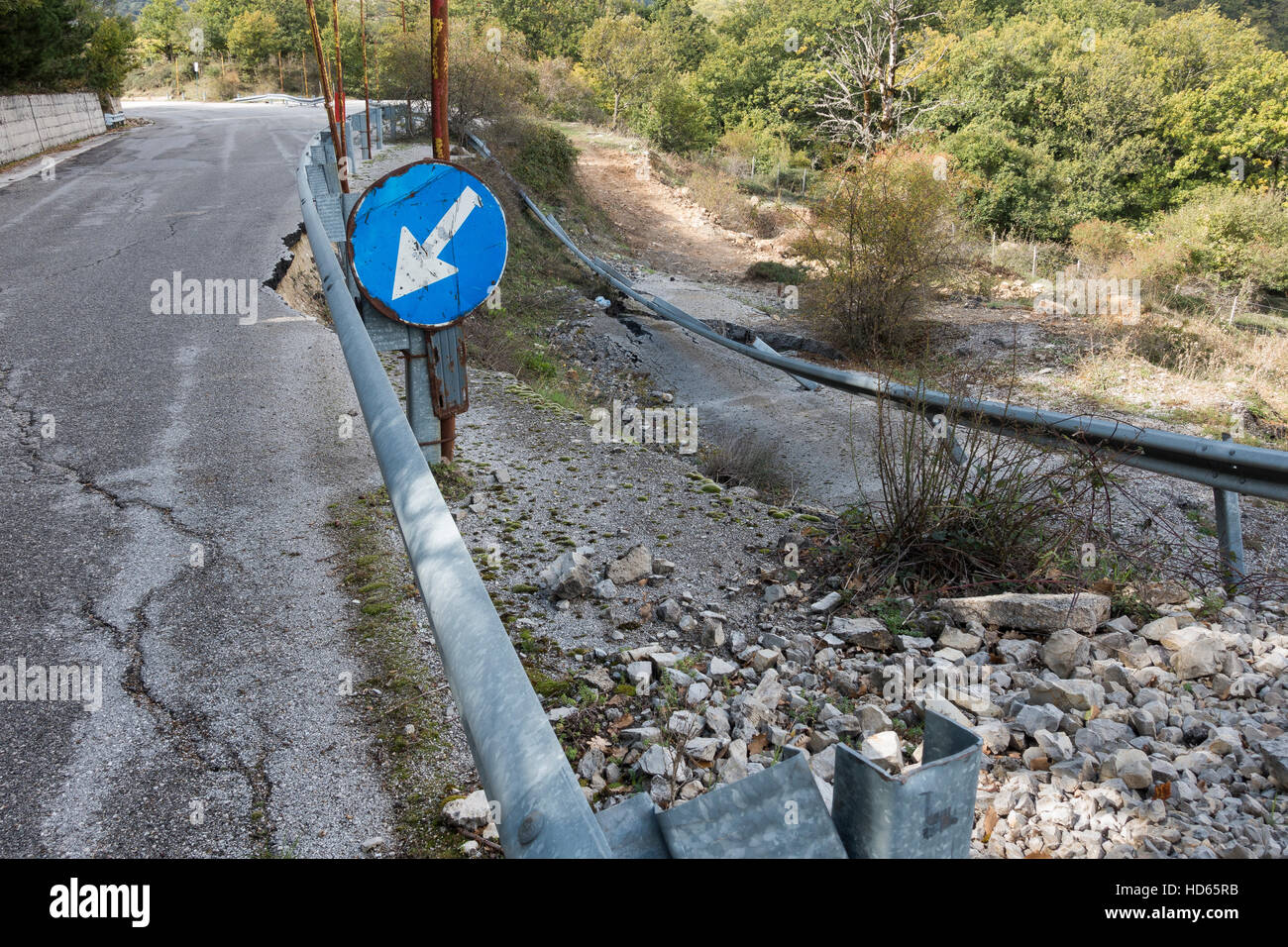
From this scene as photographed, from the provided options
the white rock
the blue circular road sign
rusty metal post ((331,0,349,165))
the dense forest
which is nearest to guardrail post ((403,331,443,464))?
the blue circular road sign

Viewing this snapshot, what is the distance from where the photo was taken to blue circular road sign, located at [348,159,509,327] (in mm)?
3713

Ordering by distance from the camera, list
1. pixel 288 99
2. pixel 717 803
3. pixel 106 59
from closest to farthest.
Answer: pixel 717 803 < pixel 106 59 < pixel 288 99

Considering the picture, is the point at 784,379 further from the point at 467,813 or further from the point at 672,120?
the point at 672,120

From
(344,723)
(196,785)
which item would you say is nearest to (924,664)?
(344,723)

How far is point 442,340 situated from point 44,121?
22.2 meters

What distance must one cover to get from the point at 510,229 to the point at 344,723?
1673 cm

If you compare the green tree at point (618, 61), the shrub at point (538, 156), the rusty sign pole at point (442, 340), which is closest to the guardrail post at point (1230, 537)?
the rusty sign pole at point (442, 340)

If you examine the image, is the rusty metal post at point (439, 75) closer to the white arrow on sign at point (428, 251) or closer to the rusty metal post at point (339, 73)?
the white arrow on sign at point (428, 251)

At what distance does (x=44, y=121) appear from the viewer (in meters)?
20.4

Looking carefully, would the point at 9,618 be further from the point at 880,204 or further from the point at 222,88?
the point at 222,88

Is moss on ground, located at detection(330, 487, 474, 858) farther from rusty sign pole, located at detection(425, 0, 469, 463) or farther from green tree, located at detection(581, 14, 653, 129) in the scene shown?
green tree, located at detection(581, 14, 653, 129)

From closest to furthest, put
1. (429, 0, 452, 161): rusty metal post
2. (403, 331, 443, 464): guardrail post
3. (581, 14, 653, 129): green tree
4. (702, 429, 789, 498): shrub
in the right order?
(429, 0, 452, 161): rusty metal post
(403, 331, 443, 464): guardrail post
(702, 429, 789, 498): shrub
(581, 14, 653, 129): green tree

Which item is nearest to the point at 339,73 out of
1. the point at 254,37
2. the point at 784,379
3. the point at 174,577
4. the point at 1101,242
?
the point at 784,379

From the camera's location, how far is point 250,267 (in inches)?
361
